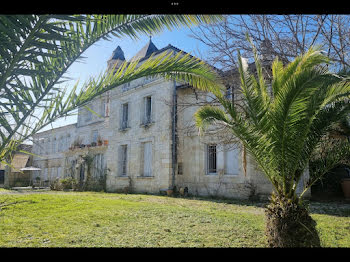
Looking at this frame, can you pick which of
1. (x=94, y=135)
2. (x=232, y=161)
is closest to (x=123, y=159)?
(x=94, y=135)

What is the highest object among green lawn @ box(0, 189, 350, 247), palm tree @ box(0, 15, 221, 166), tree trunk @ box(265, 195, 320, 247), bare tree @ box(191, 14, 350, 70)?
bare tree @ box(191, 14, 350, 70)

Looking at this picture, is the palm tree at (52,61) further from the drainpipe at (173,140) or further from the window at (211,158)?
the drainpipe at (173,140)

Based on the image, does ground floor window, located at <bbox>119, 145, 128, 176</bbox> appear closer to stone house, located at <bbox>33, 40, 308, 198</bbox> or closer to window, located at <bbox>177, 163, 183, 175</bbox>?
stone house, located at <bbox>33, 40, 308, 198</bbox>

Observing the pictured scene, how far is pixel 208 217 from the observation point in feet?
20.1

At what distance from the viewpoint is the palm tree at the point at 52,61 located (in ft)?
7.94

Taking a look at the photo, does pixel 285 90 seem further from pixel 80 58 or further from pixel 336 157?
pixel 80 58

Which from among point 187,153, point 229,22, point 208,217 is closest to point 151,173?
point 187,153

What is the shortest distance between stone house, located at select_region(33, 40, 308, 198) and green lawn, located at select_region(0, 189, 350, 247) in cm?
382

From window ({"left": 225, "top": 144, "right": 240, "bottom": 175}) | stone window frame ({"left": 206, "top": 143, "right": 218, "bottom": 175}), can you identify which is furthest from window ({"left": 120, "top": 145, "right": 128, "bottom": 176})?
window ({"left": 225, "top": 144, "right": 240, "bottom": 175})

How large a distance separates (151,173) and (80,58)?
11.4m

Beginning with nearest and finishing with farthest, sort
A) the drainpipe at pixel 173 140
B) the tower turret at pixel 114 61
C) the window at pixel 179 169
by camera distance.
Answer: the tower turret at pixel 114 61
the drainpipe at pixel 173 140
the window at pixel 179 169

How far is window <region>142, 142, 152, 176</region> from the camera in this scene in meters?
14.2

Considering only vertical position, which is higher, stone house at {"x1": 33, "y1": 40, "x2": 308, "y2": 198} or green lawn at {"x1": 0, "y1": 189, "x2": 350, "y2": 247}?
stone house at {"x1": 33, "y1": 40, "x2": 308, "y2": 198}

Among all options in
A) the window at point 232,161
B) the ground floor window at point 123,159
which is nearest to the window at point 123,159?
the ground floor window at point 123,159
